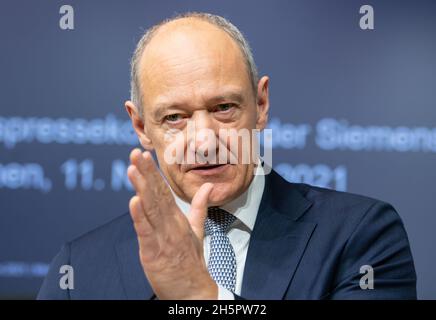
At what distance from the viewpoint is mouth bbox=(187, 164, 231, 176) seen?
1.48m

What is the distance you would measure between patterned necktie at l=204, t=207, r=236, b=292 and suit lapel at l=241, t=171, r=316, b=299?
47 mm

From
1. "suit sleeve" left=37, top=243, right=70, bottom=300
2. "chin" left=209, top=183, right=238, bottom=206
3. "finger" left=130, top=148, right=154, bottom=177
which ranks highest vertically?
"finger" left=130, top=148, right=154, bottom=177

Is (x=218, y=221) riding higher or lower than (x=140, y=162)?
lower

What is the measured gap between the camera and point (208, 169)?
4.86 ft

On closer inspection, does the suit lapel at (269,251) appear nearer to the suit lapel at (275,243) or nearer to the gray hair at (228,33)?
the suit lapel at (275,243)

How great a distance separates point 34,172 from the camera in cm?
291

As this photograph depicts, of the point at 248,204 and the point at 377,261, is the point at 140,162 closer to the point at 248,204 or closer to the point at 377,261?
the point at 248,204

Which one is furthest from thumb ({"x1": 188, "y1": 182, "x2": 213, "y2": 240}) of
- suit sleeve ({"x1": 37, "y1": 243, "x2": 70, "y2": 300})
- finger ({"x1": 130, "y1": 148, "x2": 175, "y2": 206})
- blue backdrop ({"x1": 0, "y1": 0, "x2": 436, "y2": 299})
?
blue backdrop ({"x1": 0, "y1": 0, "x2": 436, "y2": 299})

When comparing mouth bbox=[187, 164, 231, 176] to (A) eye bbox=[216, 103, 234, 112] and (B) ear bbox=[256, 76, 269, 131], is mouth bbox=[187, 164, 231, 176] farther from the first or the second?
(B) ear bbox=[256, 76, 269, 131]

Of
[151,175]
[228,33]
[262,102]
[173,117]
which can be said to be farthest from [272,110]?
[151,175]

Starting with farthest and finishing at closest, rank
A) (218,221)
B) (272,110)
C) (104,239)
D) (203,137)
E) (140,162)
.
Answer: (272,110), (104,239), (218,221), (203,137), (140,162)

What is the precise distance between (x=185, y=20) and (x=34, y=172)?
156cm

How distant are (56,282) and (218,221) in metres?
0.42

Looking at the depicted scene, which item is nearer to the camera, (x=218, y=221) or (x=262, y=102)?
(x=218, y=221)
